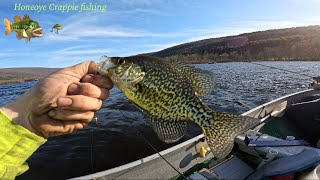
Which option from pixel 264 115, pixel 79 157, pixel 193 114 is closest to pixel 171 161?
pixel 193 114

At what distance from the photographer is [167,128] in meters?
3.04

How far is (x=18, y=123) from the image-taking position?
2898 millimetres

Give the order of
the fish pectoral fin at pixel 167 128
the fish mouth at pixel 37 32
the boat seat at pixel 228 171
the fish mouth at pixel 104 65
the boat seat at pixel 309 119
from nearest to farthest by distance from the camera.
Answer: the fish mouth at pixel 104 65 → the fish pectoral fin at pixel 167 128 → the boat seat at pixel 228 171 → the boat seat at pixel 309 119 → the fish mouth at pixel 37 32

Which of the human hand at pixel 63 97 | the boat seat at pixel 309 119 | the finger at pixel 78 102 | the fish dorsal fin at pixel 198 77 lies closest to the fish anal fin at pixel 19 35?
the human hand at pixel 63 97

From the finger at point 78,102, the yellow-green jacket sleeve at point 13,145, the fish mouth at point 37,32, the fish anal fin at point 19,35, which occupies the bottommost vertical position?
the yellow-green jacket sleeve at point 13,145

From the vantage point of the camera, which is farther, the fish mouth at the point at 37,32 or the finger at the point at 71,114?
the fish mouth at the point at 37,32

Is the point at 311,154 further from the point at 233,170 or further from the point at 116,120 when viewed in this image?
the point at 116,120

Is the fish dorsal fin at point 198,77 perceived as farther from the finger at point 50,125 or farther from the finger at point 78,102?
the finger at point 50,125

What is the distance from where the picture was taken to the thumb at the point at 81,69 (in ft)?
9.51

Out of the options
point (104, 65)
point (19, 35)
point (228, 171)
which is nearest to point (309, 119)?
point (228, 171)

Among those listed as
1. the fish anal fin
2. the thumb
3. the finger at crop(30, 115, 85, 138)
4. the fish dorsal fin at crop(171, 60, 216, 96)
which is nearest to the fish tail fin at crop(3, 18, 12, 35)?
the fish anal fin

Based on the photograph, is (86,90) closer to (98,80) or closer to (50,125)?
(98,80)

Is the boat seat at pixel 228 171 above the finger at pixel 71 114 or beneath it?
beneath

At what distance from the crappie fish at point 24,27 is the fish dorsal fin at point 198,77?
9.27m
